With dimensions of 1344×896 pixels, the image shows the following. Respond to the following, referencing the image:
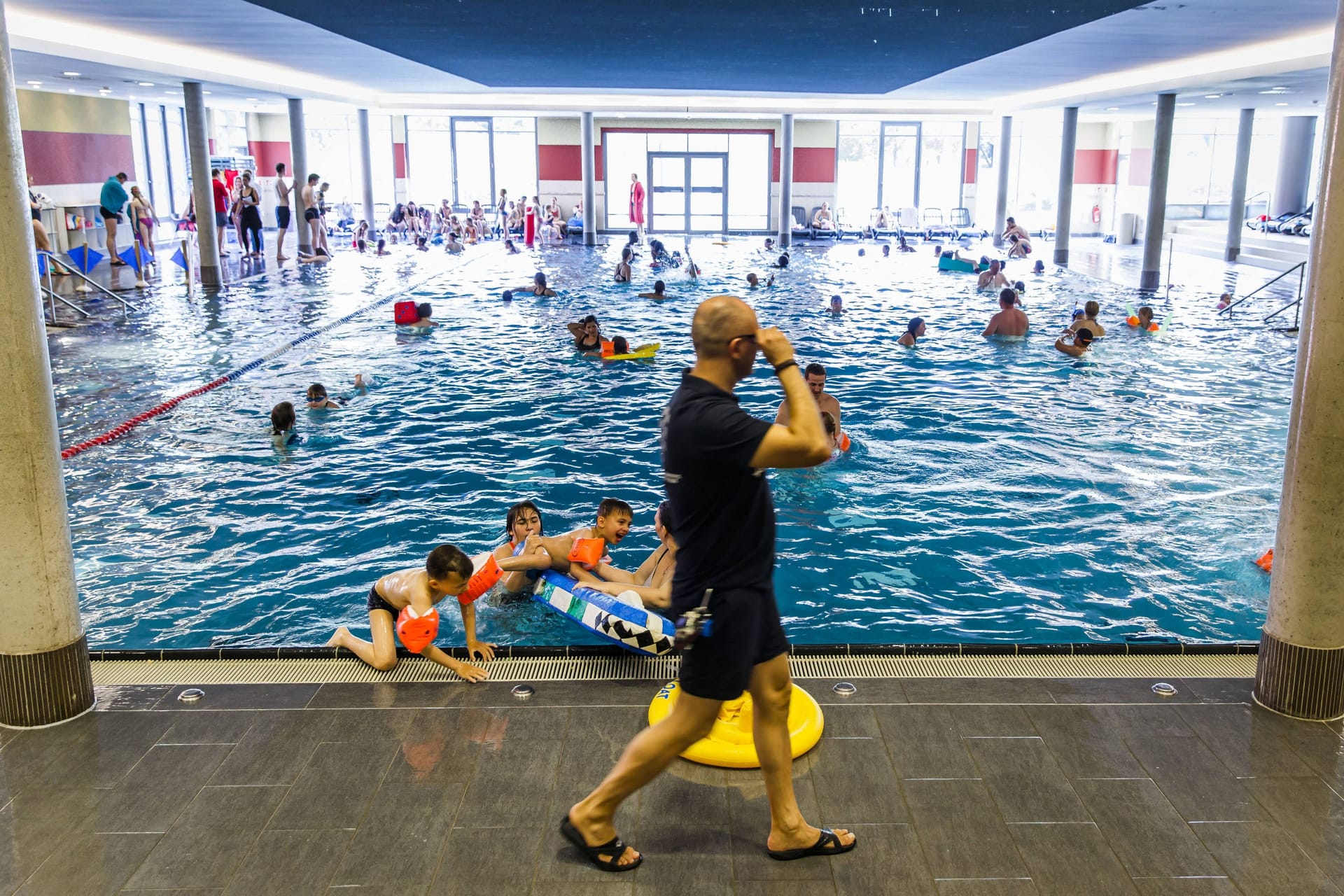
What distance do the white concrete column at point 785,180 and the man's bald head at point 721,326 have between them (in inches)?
1046

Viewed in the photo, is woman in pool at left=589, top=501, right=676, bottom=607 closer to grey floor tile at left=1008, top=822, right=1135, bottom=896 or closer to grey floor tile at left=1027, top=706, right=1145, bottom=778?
grey floor tile at left=1027, top=706, right=1145, bottom=778

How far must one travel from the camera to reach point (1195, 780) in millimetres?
3387

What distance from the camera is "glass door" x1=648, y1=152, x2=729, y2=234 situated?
109 ft

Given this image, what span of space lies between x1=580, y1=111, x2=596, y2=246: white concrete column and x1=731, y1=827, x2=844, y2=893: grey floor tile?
26.5 m

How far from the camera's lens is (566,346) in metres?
14.0

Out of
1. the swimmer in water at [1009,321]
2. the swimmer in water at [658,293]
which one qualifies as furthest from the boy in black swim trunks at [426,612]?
the swimmer in water at [658,293]

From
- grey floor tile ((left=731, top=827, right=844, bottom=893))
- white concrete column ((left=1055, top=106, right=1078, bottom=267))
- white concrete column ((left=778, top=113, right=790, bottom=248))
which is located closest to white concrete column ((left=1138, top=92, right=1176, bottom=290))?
white concrete column ((left=1055, top=106, right=1078, bottom=267))

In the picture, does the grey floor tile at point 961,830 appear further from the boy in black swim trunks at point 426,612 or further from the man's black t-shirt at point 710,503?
the boy in black swim trunks at point 426,612

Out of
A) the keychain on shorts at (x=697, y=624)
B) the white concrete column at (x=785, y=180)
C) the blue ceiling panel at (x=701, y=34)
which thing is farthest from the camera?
the white concrete column at (x=785, y=180)

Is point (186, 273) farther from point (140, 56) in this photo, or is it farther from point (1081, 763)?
point (1081, 763)

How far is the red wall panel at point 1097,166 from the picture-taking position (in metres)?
36.9

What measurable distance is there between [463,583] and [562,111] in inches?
987

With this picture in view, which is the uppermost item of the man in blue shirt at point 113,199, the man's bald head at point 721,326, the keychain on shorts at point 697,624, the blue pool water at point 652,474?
the man in blue shirt at point 113,199

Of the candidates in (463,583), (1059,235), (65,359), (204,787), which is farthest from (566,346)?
(1059,235)
